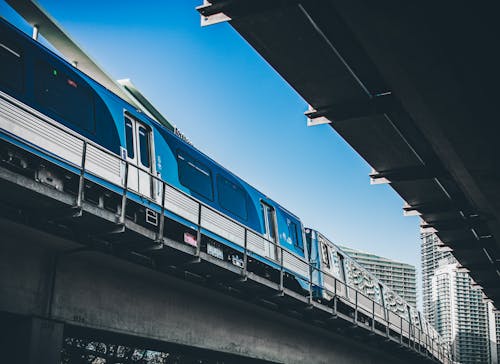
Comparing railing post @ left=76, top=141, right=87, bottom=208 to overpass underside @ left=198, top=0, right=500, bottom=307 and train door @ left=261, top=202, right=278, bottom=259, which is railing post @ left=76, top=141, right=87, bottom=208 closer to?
overpass underside @ left=198, top=0, right=500, bottom=307

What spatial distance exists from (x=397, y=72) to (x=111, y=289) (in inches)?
301

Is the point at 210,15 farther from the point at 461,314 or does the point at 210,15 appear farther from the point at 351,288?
the point at 461,314

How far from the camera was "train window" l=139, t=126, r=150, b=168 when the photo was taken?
15133mm

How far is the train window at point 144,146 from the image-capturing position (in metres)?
15.1

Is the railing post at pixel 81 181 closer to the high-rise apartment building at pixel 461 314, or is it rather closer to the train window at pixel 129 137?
the train window at pixel 129 137

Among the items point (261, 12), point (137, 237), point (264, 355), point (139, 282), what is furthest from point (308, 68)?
point (264, 355)

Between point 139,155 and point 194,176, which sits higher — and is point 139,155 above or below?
below

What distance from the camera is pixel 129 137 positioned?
1475 centimetres

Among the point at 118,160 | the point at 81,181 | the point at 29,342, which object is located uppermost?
the point at 118,160

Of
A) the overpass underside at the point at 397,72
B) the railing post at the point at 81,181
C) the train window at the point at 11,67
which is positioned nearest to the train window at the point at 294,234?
the overpass underside at the point at 397,72

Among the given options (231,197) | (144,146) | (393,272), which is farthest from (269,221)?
(393,272)

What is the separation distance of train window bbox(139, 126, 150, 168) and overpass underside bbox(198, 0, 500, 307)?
18.5 ft

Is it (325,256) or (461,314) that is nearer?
(325,256)

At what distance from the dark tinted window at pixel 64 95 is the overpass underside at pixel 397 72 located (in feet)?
17.9
